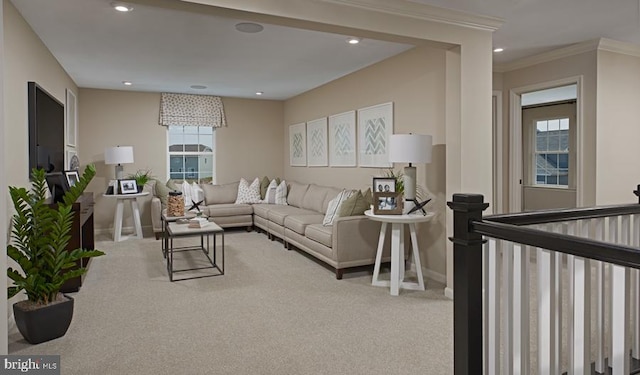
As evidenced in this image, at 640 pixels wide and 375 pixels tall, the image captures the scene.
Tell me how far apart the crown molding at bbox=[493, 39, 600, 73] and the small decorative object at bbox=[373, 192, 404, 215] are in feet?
8.14

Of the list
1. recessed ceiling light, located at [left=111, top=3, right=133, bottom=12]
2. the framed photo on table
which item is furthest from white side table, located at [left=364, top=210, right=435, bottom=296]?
recessed ceiling light, located at [left=111, top=3, right=133, bottom=12]

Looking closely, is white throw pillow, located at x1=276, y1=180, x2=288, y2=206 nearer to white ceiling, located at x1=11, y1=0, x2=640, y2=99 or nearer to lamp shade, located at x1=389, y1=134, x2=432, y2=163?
white ceiling, located at x1=11, y1=0, x2=640, y2=99

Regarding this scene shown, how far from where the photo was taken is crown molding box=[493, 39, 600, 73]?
4383mm

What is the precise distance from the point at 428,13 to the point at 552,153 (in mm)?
5743

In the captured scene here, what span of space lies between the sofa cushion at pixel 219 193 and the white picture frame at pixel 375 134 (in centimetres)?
283

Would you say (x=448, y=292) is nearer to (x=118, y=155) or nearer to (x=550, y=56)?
(x=550, y=56)

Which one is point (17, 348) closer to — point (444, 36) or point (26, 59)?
point (26, 59)

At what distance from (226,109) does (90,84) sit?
2238 millimetres

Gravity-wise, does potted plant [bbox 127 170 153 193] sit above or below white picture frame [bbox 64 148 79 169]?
below

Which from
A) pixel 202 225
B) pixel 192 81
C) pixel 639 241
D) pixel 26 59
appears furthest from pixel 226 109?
pixel 639 241

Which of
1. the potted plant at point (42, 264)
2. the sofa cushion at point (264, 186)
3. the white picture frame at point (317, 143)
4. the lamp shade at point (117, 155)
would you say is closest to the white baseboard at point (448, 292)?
the potted plant at point (42, 264)

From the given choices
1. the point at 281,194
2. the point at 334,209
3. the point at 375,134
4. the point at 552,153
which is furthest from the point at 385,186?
the point at 552,153

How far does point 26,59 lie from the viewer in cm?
368

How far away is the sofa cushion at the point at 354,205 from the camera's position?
14.8ft
